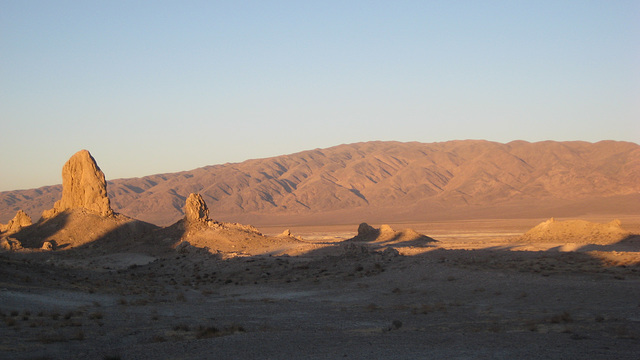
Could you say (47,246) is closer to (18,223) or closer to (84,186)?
(84,186)

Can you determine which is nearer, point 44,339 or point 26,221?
point 44,339

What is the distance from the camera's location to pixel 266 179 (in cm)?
17812

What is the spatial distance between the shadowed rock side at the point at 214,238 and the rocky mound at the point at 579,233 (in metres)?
19.0

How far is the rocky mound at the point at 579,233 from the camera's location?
4031 centimetres

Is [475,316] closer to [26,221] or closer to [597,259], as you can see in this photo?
[597,259]

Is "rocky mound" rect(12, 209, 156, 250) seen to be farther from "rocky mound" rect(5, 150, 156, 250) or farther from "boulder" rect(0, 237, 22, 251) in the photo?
"boulder" rect(0, 237, 22, 251)

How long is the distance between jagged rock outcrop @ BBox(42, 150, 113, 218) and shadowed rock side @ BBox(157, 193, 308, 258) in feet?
20.5

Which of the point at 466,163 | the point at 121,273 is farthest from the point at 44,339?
the point at 466,163

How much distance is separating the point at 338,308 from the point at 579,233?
31.7m

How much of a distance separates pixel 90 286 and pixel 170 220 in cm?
11451

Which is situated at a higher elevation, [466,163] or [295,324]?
[466,163]

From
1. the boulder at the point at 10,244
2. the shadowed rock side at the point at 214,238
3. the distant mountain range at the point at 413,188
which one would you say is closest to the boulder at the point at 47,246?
the boulder at the point at 10,244

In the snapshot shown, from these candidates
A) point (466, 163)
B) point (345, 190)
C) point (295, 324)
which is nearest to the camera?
point (295, 324)

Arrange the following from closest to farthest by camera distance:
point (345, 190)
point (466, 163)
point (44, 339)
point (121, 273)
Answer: point (44, 339), point (121, 273), point (345, 190), point (466, 163)
